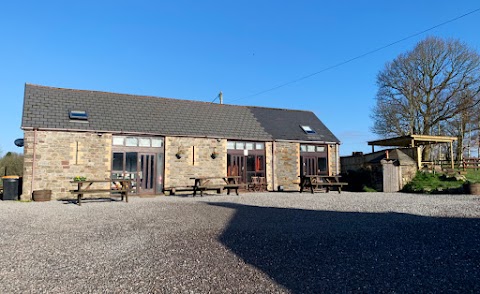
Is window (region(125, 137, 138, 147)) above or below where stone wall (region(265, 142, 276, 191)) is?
above

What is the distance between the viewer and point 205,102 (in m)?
20.2

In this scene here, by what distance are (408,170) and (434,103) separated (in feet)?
37.7

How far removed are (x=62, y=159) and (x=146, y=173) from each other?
3.60m

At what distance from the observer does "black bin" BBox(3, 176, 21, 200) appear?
42.8 feet

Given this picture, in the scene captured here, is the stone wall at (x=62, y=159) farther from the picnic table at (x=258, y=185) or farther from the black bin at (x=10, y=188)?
the picnic table at (x=258, y=185)

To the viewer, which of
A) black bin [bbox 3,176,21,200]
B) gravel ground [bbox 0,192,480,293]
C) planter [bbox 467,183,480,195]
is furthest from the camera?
planter [bbox 467,183,480,195]

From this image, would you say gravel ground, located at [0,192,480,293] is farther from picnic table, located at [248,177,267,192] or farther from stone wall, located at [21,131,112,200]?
picnic table, located at [248,177,267,192]

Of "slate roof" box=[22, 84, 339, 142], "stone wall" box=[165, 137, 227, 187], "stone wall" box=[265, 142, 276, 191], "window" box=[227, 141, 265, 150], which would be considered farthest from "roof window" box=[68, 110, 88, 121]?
"stone wall" box=[265, 142, 276, 191]

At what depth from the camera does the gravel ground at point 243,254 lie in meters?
3.26

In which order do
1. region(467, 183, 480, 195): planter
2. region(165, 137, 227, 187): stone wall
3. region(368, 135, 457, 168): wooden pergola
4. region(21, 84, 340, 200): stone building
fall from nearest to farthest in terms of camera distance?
region(467, 183, 480, 195): planter < region(21, 84, 340, 200): stone building < region(165, 137, 227, 187): stone wall < region(368, 135, 457, 168): wooden pergola

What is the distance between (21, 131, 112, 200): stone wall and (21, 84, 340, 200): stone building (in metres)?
0.04

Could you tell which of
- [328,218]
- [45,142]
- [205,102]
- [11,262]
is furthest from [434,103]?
[11,262]

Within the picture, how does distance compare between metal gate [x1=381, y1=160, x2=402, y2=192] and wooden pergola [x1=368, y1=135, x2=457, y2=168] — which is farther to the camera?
wooden pergola [x1=368, y1=135, x2=457, y2=168]

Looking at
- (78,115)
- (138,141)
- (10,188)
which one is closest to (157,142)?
(138,141)
